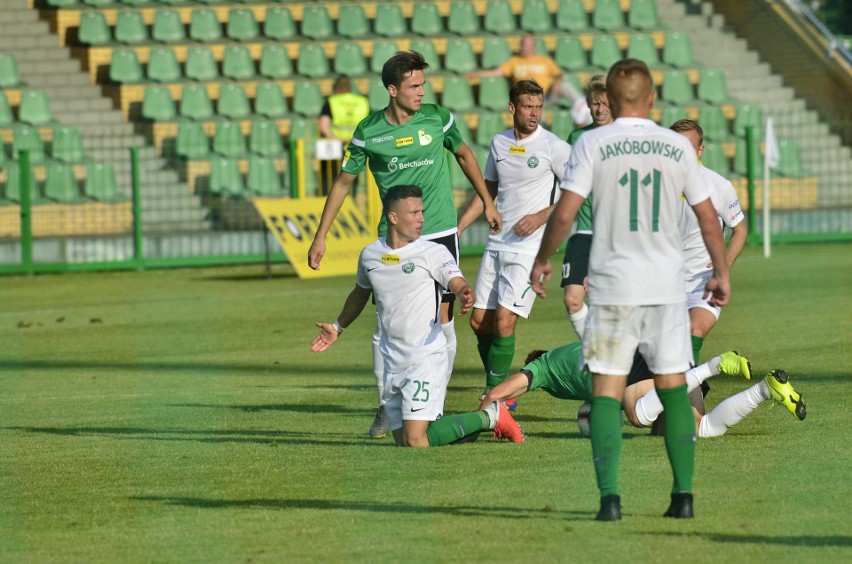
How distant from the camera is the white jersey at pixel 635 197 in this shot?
591 cm

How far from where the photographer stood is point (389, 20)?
2664 cm

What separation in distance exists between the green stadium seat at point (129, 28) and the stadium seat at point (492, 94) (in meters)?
5.66

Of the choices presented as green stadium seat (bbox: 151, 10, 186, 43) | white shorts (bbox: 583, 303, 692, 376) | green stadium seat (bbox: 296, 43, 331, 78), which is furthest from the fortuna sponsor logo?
green stadium seat (bbox: 151, 10, 186, 43)

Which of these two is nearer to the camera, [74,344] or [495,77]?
[74,344]

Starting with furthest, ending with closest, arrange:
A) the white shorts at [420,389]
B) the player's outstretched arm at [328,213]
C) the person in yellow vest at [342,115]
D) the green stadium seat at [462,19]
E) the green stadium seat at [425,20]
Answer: the green stadium seat at [462,19]
the green stadium seat at [425,20]
the person in yellow vest at [342,115]
the player's outstretched arm at [328,213]
the white shorts at [420,389]

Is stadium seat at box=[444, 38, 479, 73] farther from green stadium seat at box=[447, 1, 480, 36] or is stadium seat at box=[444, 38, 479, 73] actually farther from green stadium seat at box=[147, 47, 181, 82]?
green stadium seat at box=[147, 47, 181, 82]

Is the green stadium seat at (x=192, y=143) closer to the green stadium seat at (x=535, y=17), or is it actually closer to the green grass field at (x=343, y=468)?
the green stadium seat at (x=535, y=17)

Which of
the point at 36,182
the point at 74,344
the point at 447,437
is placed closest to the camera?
the point at 447,437

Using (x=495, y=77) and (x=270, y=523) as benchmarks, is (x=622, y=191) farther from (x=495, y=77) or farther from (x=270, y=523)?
(x=495, y=77)

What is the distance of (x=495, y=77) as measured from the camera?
2556 cm

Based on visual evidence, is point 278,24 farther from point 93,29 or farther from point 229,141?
point 229,141

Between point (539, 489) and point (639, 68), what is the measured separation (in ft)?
6.17

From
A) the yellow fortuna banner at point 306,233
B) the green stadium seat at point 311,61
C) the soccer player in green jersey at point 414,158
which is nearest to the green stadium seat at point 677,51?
the green stadium seat at point 311,61

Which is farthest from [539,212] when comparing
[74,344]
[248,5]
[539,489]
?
[248,5]
